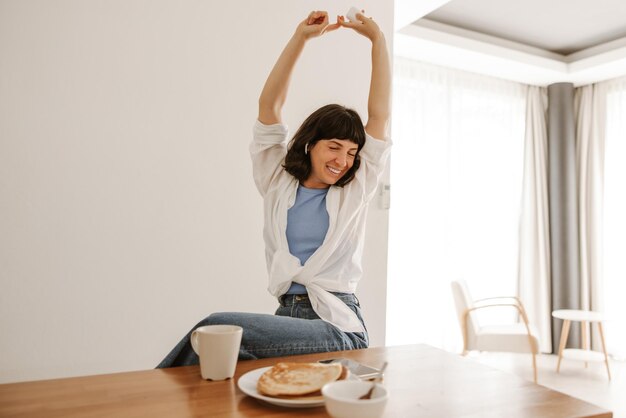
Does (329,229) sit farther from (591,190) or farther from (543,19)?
(591,190)

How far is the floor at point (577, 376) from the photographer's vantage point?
353 centimetres

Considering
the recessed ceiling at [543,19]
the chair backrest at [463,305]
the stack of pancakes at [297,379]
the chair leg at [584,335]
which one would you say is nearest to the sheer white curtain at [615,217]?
the chair leg at [584,335]

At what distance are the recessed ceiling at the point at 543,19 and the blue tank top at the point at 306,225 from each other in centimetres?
280

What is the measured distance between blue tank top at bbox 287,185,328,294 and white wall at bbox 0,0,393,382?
2.91 feet

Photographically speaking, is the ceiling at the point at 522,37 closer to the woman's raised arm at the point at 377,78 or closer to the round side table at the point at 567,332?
the woman's raised arm at the point at 377,78

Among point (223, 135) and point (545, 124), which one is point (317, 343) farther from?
point (545, 124)

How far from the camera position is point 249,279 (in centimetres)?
240

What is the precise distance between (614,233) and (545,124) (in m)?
1.25

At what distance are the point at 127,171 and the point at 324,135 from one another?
104cm

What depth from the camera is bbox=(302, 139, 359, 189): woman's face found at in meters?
1.52

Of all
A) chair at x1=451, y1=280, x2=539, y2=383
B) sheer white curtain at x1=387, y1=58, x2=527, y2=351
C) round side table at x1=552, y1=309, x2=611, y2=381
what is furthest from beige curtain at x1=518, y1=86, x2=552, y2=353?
chair at x1=451, y1=280, x2=539, y2=383

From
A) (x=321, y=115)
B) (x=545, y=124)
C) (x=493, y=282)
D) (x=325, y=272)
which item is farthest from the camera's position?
(x=545, y=124)

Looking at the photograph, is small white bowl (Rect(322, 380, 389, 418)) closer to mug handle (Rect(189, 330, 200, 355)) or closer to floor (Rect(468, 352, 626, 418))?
mug handle (Rect(189, 330, 200, 355))

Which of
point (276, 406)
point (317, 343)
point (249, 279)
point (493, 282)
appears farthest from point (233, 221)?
point (493, 282)
